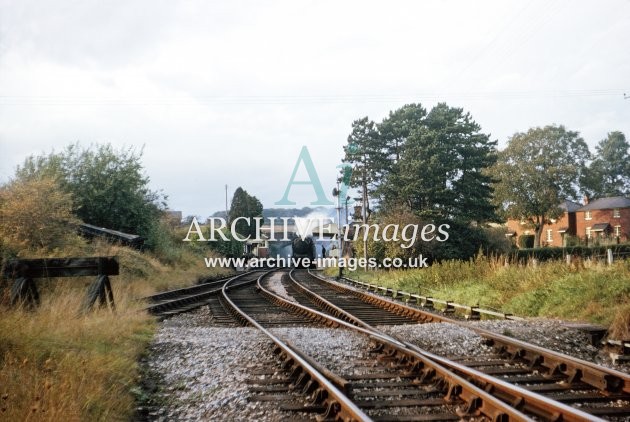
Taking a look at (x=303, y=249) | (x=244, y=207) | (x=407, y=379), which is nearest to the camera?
(x=407, y=379)

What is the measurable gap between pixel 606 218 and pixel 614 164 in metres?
21.1

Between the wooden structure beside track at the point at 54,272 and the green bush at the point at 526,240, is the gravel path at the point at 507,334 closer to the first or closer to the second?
the wooden structure beside track at the point at 54,272

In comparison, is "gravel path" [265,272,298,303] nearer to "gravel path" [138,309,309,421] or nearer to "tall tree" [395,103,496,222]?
"gravel path" [138,309,309,421]

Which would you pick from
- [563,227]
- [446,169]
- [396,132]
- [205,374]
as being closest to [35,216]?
[205,374]

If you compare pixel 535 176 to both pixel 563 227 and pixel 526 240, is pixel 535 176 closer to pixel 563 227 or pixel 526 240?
pixel 526 240

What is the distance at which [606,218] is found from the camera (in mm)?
61469

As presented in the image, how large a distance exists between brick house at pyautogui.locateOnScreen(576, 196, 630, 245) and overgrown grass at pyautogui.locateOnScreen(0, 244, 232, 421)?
192 ft

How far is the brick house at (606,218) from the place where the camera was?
197 feet

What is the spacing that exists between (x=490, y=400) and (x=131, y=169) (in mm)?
24701

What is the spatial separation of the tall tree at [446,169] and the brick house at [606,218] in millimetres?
25808

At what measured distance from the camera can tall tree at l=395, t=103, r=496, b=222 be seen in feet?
116

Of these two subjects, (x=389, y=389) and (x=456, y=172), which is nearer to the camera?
(x=389, y=389)

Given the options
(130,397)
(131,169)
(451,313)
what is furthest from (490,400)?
(131,169)

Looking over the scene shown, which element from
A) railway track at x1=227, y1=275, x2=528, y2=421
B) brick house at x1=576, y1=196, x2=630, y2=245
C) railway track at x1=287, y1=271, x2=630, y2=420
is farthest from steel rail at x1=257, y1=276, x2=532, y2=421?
brick house at x1=576, y1=196, x2=630, y2=245
